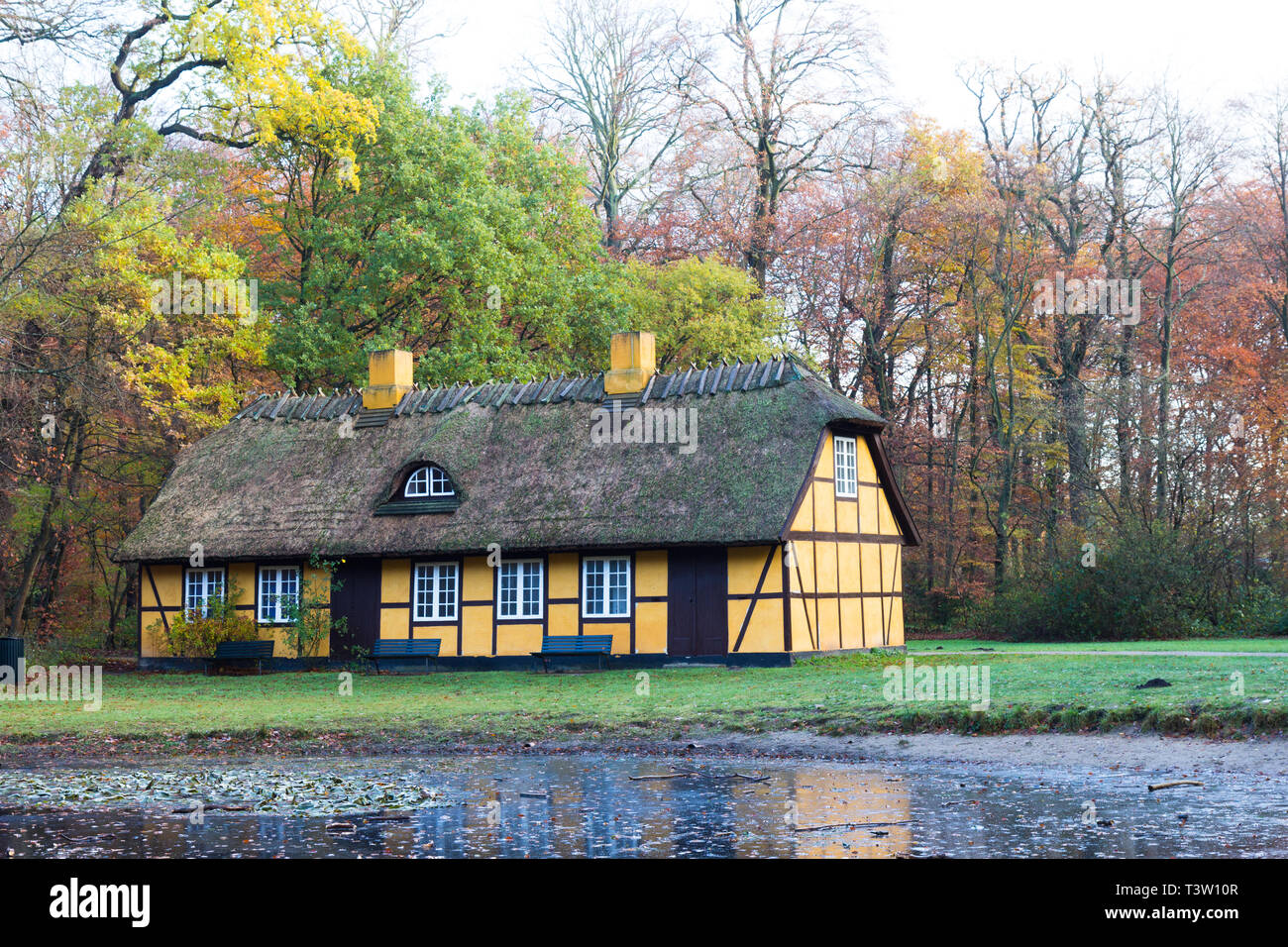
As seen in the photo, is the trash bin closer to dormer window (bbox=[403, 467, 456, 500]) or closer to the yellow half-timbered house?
the yellow half-timbered house

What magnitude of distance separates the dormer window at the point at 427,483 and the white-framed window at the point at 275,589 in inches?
119

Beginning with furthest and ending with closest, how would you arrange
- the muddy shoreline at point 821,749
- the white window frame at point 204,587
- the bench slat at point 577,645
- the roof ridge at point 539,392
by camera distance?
1. the white window frame at point 204,587
2. the roof ridge at point 539,392
3. the bench slat at point 577,645
4. the muddy shoreline at point 821,749

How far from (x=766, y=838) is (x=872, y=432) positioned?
2082 centimetres

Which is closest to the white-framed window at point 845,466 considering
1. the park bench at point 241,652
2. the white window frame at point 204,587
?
the park bench at point 241,652

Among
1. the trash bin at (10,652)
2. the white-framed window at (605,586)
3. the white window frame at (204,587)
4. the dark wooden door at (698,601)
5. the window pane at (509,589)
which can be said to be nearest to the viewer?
the trash bin at (10,652)

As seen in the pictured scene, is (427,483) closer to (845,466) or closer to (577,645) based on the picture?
(577,645)

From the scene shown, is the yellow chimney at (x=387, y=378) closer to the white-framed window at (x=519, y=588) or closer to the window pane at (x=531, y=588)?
the white-framed window at (x=519, y=588)

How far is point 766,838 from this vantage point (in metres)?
9.27

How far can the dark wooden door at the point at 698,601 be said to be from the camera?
26250mm

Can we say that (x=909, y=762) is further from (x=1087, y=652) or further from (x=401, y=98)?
(x=401, y=98)

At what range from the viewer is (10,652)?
2352cm
